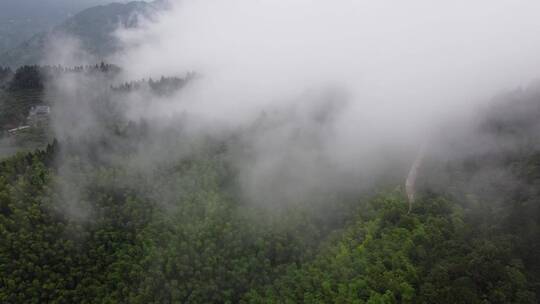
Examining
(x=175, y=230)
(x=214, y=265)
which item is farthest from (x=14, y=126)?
(x=214, y=265)

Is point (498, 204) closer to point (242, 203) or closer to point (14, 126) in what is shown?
point (242, 203)

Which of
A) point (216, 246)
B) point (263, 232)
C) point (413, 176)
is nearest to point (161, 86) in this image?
point (216, 246)

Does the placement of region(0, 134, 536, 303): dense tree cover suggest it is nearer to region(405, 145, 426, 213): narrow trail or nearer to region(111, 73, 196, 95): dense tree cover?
region(405, 145, 426, 213): narrow trail

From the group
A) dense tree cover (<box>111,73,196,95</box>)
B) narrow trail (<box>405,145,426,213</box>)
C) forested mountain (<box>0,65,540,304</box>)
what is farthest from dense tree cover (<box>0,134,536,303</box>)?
dense tree cover (<box>111,73,196,95</box>)

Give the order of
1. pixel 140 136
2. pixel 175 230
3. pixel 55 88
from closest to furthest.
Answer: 1. pixel 175 230
2. pixel 140 136
3. pixel 55 88

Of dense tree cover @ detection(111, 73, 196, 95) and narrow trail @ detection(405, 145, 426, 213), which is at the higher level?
dense tree cover @ detection(111, 73, 196, 95)

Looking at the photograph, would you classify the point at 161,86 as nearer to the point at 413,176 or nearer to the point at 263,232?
the point at 263,232
